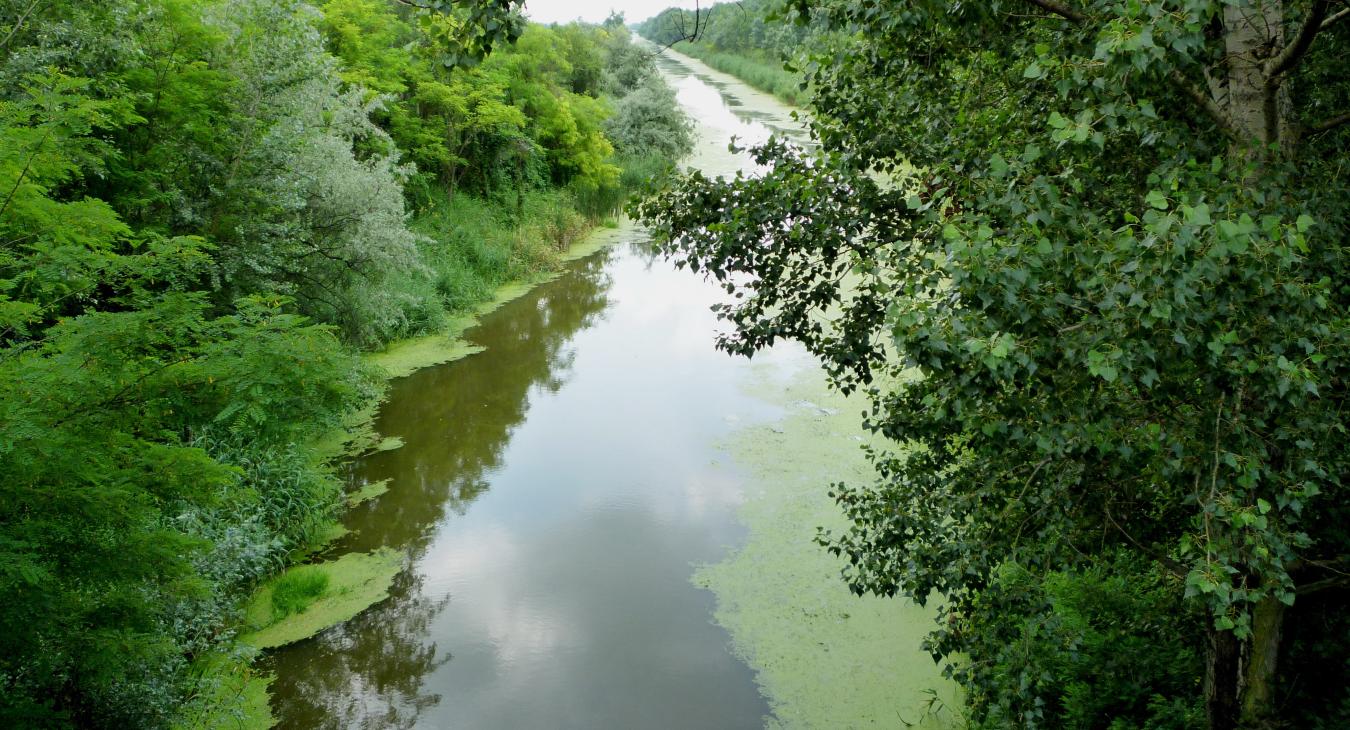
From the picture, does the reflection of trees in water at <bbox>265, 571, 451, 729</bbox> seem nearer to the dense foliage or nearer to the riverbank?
the riverbank

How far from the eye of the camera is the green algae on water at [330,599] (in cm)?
661

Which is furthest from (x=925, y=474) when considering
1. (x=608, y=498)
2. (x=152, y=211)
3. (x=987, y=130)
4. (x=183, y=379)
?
(x=152, y=211)

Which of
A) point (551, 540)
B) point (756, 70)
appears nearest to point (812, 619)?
point (551, 540)

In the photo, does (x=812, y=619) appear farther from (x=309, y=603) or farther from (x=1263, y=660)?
(x=309, y=603)

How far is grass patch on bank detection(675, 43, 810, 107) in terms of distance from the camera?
39.4 m

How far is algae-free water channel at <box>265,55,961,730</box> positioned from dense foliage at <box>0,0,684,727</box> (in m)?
0.96

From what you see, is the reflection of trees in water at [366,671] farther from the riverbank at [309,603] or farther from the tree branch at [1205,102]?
the tree branch at [1205,102]

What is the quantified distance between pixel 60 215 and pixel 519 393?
7.50 m

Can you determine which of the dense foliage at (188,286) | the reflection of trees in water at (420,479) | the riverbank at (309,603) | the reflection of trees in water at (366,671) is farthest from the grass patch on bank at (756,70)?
the reflection of trees in water at (366,671)

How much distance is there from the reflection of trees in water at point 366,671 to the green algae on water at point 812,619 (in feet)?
7.74

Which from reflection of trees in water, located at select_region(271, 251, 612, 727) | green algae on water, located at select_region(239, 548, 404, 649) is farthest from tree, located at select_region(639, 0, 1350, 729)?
green algae on water, located at select_region(239, 548, 404, 649)

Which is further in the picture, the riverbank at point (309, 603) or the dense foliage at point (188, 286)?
the riverbank at point (309, 603)

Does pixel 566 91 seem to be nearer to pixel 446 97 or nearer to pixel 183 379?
pixel 446 97

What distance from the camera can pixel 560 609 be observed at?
708 centimetres
